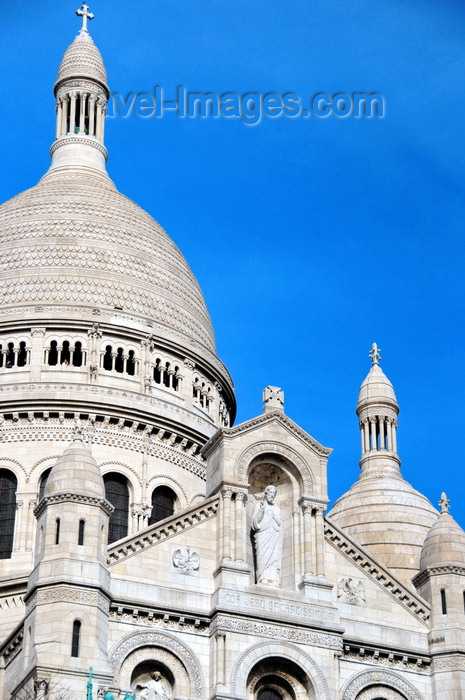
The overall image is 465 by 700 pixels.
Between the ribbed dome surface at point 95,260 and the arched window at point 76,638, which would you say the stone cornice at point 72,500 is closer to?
the arched window at point 76,638

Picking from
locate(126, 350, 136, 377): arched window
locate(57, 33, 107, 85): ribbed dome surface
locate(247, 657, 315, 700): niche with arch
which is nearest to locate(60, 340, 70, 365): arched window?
locate(126, 350, 136, 377): arched window

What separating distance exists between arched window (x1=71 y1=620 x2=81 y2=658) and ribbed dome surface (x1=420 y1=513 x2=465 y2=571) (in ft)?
39.0

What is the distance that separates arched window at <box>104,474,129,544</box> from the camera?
2434 inches

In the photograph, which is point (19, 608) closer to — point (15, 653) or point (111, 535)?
point (111, 535)

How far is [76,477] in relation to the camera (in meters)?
45.4

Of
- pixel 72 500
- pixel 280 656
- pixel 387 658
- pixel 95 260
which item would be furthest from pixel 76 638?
pixel 95 260

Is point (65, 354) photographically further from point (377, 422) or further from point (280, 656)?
point (280, 656)

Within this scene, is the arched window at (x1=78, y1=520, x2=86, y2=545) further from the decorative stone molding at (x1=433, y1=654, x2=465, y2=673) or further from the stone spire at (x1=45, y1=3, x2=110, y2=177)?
the stone spire at (x1=45, y1=3, x2=110, y2=177)

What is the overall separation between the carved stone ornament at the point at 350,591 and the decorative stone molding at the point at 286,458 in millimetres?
2849

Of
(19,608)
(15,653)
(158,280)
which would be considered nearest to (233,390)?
(158,280)

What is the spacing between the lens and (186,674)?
148 feet

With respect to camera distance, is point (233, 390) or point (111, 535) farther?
point (233, 390)

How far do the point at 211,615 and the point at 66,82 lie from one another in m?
41.7

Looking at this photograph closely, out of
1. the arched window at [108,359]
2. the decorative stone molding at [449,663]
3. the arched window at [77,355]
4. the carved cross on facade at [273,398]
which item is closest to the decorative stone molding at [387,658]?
the decorative stone molding at [449,663]
